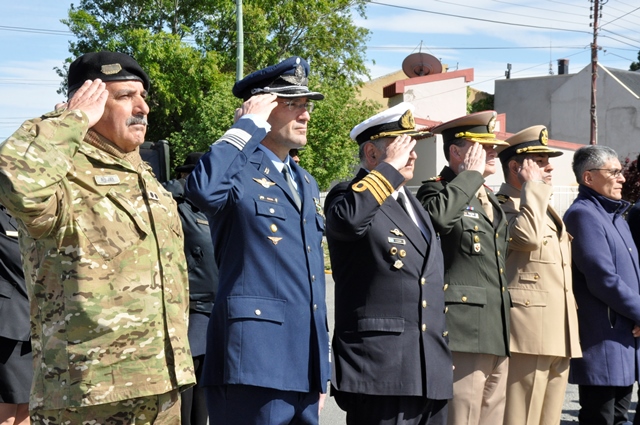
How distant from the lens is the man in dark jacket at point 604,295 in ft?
17.5

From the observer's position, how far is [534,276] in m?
5.11

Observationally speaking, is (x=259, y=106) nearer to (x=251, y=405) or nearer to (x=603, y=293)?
(x=251, y=405)

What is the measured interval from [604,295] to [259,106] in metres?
2.89

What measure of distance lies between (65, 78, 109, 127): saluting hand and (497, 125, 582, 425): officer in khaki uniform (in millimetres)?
2882

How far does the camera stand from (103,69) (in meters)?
3.20

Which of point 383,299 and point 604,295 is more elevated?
point 383,299

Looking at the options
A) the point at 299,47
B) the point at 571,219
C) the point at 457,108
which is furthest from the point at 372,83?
the point at 571,219

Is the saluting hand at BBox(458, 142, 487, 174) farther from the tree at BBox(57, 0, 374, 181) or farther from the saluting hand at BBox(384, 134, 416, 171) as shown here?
the tree at BBox(57, 0, 374, 181)

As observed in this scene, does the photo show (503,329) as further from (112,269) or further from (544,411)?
(112,269)

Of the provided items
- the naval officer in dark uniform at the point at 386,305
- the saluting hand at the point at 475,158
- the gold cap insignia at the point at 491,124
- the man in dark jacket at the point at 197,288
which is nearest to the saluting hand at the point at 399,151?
the naval officer in dark uniform at the point at 386,305

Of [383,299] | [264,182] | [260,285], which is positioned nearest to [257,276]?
[260,285]

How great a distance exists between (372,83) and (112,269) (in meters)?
49.5

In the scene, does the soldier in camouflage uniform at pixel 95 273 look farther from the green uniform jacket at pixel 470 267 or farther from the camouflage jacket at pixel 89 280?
the green uniform jacket at pixel 470 267

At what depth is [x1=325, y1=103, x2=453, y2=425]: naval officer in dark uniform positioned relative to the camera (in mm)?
3783
